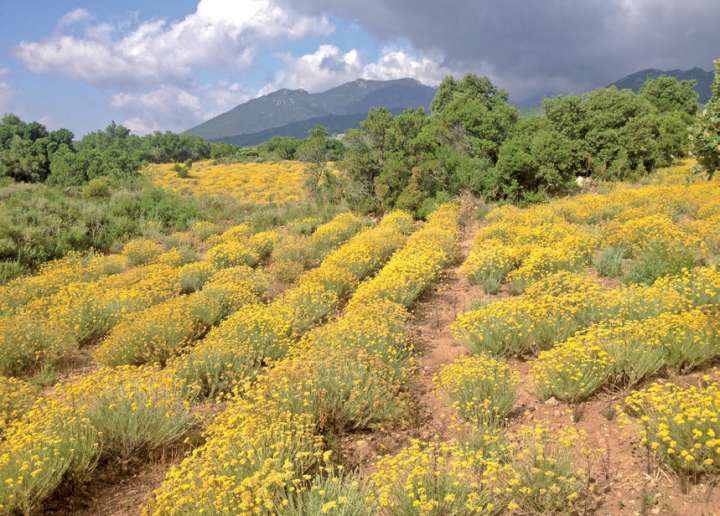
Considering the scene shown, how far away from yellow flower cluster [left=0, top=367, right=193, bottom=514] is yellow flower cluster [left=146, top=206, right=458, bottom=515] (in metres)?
0.58

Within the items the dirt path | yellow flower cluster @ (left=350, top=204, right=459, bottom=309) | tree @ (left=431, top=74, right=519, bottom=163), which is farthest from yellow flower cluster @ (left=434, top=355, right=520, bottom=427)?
tree @ (left=431, top=74, right=519, bottom=163)

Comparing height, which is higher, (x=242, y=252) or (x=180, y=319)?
(x=242, y=252)

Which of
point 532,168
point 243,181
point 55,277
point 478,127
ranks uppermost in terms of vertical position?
point 478,127

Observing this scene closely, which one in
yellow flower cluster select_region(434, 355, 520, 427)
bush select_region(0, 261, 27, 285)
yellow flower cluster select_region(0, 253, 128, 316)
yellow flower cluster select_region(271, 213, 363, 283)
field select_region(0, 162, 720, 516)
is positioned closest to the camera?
field select_region(0, 162, 720, 516)

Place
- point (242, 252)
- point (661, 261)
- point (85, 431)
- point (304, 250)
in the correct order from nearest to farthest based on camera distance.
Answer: point (85, 431), point (661, 261), point (242, 252), point (304, 250)

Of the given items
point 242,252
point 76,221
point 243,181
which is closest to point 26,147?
point 243,181

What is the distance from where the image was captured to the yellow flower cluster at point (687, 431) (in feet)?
11.0

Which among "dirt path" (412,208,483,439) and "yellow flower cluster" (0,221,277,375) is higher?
"yellow flower cluster" (0,221,277,375)

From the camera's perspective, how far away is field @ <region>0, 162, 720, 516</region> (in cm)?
348

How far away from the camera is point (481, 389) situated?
495cm

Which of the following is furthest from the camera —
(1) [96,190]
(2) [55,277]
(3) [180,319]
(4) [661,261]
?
(1) [96,190]

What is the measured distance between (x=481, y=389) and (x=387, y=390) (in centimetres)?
107

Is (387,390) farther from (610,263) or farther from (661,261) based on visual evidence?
(610,263)

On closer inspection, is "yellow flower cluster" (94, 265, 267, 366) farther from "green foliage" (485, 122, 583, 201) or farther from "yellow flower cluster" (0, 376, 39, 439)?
"green foliage" (485, 122, 583, 201)
